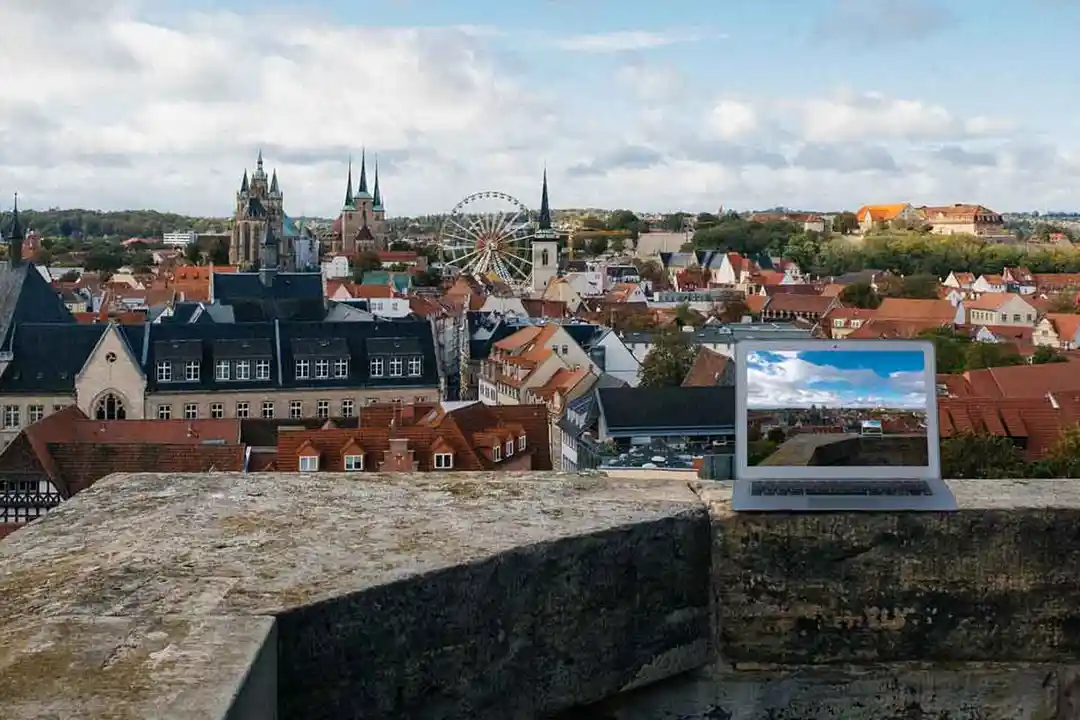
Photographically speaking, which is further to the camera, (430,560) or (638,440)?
(638,440)

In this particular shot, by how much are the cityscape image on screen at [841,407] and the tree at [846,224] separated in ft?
612

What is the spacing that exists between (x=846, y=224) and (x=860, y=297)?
103 meters

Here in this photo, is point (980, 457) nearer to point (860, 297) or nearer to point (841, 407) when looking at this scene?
point (841, 407)

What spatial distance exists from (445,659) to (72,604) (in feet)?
2.65

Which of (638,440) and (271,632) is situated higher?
(271,632)

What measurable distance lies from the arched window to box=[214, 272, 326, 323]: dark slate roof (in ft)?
50.9

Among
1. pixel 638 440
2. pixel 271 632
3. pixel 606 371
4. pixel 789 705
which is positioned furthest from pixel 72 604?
pixel 606 371

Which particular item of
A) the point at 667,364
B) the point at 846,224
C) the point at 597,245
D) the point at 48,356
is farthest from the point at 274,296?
the point at 846,224

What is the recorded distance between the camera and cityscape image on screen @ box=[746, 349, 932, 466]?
3.43 metres

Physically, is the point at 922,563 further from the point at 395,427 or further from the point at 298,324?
the point at 298,324

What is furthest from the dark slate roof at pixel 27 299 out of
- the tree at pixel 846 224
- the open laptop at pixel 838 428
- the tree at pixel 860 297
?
the tree at pixel 846 224

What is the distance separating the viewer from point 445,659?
9.75ft

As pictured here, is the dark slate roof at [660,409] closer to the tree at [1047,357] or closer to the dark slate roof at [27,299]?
the dark slate roof at [27,299]

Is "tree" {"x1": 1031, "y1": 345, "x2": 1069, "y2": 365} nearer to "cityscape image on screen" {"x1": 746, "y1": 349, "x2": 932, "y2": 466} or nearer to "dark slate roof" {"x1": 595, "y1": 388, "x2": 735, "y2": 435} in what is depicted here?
"dark slate roof" {"x1": 595, "y1": 388, "x2": 735, "y2": 435}
